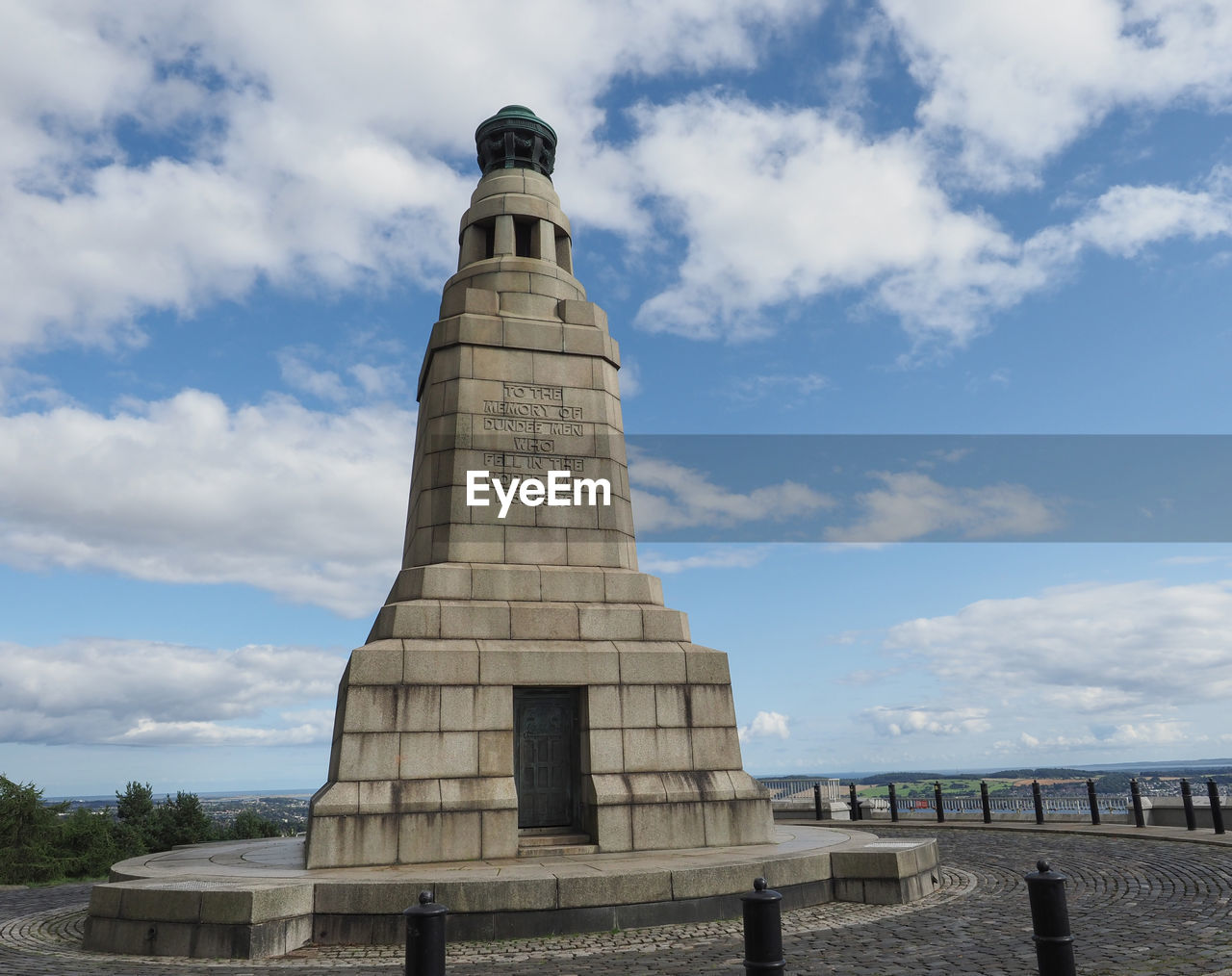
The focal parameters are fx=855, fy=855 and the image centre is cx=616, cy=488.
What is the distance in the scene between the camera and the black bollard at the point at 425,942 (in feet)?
17.0

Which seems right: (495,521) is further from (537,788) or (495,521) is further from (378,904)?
(378,904)

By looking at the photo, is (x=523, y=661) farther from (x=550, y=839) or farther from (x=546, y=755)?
(x=550, y=839)

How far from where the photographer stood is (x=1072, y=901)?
10391 millimetres

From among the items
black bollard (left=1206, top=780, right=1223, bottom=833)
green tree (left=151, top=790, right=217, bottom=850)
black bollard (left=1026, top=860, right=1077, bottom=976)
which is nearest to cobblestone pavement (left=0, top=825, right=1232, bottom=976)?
black bollard (left=1026, top=860, right=1077, bottom=976)

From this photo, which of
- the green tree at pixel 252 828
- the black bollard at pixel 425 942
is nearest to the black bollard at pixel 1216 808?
the black bollard at pixel 425 942

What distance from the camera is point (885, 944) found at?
8320 millimetres

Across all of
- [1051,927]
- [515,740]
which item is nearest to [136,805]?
[515,740]

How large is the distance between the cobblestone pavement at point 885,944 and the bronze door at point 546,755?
3886 mm

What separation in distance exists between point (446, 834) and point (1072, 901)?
7.97m

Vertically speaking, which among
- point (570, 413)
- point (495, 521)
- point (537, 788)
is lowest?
point (537, 788)

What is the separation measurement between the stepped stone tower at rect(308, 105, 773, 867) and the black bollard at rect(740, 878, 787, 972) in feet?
23.3

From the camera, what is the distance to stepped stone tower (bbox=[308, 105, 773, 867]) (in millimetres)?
11906

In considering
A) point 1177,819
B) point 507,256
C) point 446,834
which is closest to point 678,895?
point 446,834

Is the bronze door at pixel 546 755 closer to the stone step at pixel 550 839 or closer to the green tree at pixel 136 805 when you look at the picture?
the stone step at pixel 550 839
